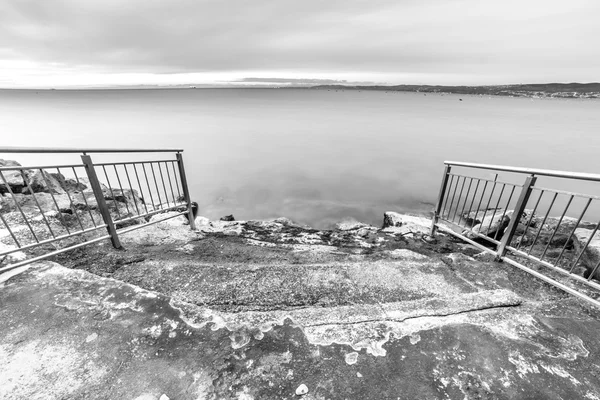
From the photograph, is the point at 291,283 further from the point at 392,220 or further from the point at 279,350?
the point at 392,220

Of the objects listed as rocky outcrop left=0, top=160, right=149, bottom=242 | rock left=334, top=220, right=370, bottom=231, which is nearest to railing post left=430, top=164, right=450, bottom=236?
rock left=334, top=220, right=370, bottom=231

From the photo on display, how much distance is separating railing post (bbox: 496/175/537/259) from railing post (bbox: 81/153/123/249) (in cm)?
520

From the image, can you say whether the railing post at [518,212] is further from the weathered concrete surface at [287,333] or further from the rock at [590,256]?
the rock at [590,256]

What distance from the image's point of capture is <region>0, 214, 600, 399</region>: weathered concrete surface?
1.99 meters

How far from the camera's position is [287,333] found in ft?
7.80

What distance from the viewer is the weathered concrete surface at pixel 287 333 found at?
1.99 m

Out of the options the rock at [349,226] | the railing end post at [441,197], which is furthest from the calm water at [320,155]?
the railing end post at [441,197]

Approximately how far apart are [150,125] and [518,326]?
4400 centimetres

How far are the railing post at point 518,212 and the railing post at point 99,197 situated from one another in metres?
5.20

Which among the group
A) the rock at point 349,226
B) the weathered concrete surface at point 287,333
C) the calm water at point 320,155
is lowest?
the calm water at point 320,155

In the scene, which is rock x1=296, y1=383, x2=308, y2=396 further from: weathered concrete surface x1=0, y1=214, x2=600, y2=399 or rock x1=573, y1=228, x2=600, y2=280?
rock x1=573, y1=228, x2=600, y2=280

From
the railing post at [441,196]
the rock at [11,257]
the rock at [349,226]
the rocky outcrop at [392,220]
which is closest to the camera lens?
the rock at [11,257]

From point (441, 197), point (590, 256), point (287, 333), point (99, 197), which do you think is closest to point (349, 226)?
point (441, 197)

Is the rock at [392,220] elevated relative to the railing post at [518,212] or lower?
lower
